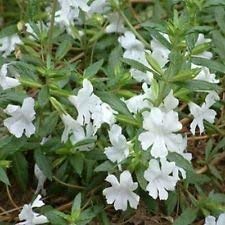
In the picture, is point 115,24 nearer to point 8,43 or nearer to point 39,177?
point 8,43

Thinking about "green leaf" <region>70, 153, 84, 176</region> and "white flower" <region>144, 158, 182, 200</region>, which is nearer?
"white flower" <region>144, 158, 182, 200</region>

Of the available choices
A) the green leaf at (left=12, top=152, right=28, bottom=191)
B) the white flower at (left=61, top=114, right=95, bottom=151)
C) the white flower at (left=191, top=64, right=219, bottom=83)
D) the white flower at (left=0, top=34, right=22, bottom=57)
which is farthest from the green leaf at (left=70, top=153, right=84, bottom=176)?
the white flower at (left=0, top=34, right=22, bottom=57)

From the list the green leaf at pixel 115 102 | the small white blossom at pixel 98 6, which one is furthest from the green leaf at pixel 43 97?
the small white blossom at pixel 98 6

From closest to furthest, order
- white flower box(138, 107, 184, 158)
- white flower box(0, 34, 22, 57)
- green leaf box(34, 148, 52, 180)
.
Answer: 1. white flower box(138, 107, 184, 158)
2. green leaf box(34, 148, 52, 180)
3. white flower box(0, 34, 22, 57)

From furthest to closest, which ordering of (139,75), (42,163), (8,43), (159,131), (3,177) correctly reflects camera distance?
(8,43)
(139,75)
(42,163)
(3,177)
(159,131)

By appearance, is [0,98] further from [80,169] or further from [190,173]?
[190,173]

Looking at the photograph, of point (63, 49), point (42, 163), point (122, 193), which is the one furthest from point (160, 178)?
point (63, 49)

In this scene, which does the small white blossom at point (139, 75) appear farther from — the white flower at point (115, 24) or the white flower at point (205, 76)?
the white flower at point (115, 24)

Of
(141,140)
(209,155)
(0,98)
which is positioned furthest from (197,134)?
(0,98)

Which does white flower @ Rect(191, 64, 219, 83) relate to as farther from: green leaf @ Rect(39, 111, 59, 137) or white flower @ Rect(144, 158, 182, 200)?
green leaf @ Rect(39, 111, 59, 137)
